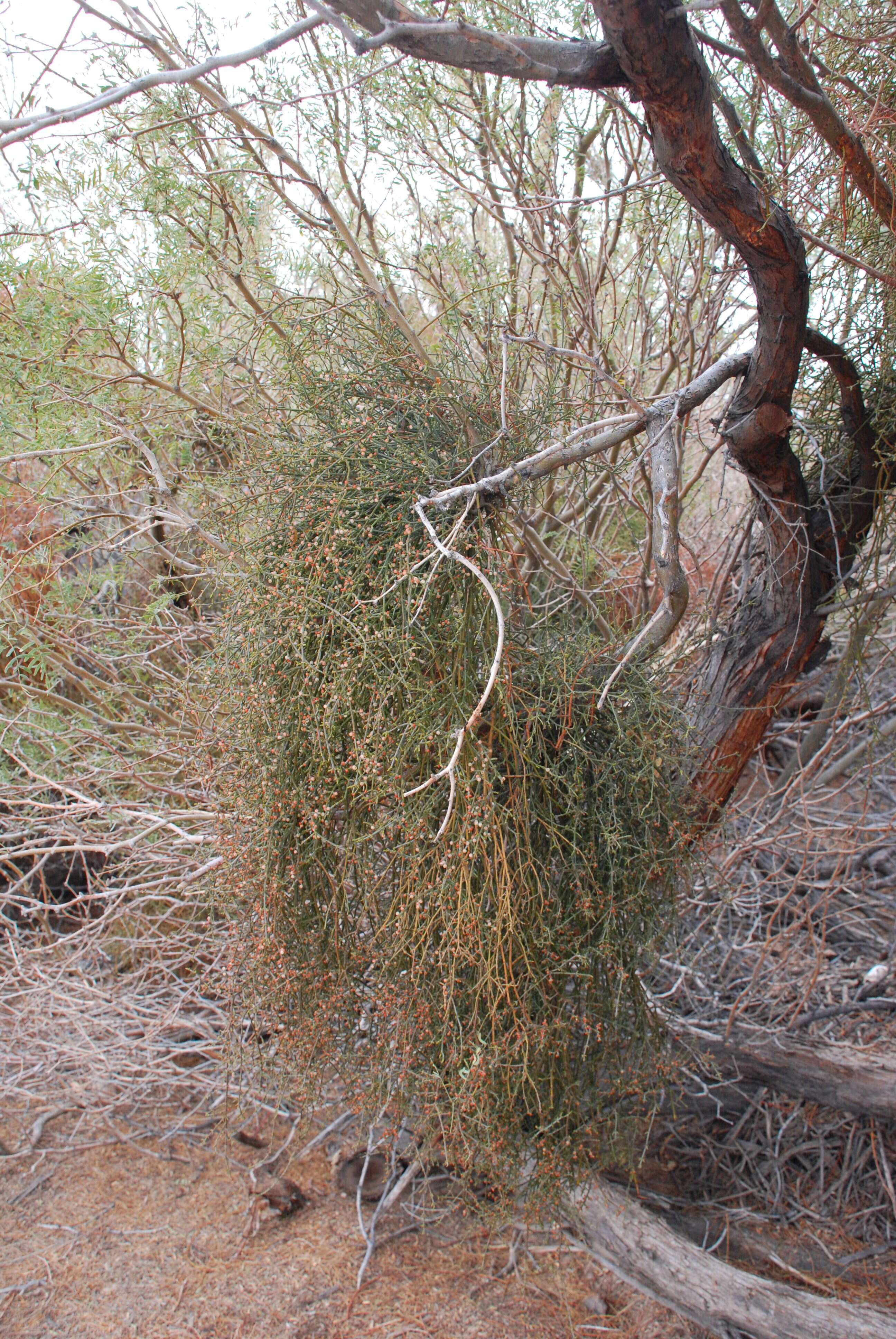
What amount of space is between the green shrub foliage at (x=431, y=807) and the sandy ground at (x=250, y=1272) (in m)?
0.79

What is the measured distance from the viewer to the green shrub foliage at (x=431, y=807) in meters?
1.34

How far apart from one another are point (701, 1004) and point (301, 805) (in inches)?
70.3

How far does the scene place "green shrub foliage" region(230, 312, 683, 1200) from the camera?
52.9 inches

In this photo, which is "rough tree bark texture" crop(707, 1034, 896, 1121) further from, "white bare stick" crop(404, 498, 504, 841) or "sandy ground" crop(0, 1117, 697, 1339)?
"white bare stick" crop(404, 498, 504, 841)

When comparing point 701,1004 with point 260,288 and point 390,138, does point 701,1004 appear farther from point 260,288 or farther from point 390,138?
point 390,138

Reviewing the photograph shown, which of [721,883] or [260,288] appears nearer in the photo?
[721,883]

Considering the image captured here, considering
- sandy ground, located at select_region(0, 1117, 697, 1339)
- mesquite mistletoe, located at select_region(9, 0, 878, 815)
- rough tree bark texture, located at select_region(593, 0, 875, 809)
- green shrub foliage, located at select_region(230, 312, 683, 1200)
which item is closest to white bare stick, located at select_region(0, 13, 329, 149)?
mesquite mistletoe, located at select_region(9, 0, 878, 815)

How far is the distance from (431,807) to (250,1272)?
1.59m

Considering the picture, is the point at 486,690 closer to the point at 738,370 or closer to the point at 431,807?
the point at 431,807

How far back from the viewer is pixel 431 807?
1356 millimetres

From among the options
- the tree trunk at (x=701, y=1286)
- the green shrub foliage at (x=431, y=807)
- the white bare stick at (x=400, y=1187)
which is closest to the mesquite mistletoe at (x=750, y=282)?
the green shrub foliage at (x=431, y=807)

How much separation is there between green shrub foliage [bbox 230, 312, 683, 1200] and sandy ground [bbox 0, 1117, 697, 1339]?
2.59 feet

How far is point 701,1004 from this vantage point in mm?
2682

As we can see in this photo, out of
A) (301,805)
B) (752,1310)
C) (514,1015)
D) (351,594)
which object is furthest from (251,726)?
(752,1310)
